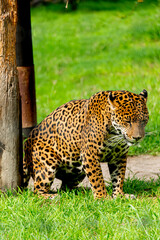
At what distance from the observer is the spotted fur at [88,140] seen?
447cm

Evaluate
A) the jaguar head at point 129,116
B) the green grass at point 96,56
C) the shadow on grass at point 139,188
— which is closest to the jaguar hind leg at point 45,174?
the shadow on grass at point 139,188

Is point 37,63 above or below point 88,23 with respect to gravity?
below

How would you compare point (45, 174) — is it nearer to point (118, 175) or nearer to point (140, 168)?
point (118, 175)

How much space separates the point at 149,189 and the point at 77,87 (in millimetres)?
6572

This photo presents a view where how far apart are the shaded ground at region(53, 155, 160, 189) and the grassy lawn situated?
0.22 meters

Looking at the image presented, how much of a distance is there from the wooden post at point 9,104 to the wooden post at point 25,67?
5.32 ft

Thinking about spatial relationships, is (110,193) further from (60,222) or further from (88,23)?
(88,23)

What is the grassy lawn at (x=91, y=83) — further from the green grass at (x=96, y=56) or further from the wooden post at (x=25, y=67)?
the wooden post at (x=25, y=67)

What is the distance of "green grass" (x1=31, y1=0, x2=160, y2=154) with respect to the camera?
923 cm

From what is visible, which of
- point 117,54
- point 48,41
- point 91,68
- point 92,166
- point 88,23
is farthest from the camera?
point 88,23

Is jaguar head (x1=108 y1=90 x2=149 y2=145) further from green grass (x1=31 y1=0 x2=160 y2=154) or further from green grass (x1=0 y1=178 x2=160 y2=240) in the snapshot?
green grass (x1=31 y1=0 x2=160 y2=154)

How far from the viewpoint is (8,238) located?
3770 millimetres

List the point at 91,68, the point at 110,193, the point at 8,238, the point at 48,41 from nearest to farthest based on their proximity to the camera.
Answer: the point at 8,238 < the point at 110,193 < the point at 91,68 < the point at 48,41

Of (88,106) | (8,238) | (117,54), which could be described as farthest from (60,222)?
(117,54)
